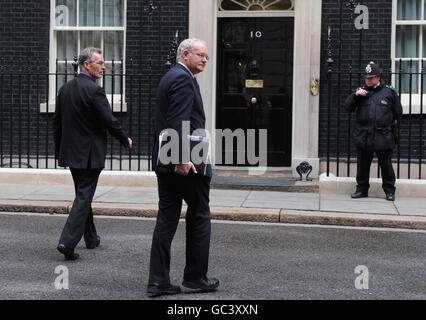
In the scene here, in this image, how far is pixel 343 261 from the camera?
6.95m

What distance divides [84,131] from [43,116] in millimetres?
6226

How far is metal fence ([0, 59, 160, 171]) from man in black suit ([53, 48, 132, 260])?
506 cm

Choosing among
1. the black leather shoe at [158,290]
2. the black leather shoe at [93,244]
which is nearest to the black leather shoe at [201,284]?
the black leather shoe at [158,290]

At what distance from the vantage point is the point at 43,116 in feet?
42.4

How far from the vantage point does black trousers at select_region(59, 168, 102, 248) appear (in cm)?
676

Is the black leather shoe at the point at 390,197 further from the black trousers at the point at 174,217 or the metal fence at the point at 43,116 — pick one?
the black trousers at the point at 174,217

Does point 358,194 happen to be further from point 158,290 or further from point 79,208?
point 158,290

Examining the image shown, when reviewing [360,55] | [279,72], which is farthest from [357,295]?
[279,72]

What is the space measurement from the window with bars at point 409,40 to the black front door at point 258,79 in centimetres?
171

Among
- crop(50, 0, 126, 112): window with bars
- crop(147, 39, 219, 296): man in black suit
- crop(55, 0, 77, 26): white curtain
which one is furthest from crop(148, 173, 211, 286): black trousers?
crop(55, 0, 77, 26): white curtain

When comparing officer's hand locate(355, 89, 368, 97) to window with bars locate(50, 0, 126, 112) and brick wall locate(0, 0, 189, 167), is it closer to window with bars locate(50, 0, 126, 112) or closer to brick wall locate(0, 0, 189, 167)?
brick wall locate(0, 0, 189, 167)

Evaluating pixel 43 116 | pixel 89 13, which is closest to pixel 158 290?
pixel 43 116

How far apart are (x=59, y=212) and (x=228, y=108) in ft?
13.5

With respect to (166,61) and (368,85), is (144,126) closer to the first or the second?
(166,61)
